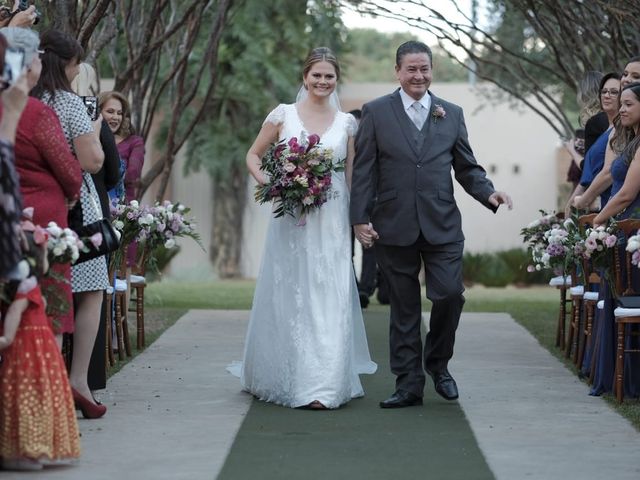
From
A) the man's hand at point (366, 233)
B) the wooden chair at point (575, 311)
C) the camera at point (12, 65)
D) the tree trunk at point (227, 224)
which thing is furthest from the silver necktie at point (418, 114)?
the tree trunk at point (227, 224)

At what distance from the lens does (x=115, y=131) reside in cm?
1163

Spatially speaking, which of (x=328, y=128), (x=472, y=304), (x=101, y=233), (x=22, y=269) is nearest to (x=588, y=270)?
(x=328, y=128)

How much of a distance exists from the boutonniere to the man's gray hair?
2.95m

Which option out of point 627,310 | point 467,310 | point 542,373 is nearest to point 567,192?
point 467,310

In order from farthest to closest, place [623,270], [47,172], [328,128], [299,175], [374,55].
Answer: [374,55] < [328,128] < [623,270] < [299,175] < [47,172]

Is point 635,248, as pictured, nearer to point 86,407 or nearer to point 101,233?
point 101,233

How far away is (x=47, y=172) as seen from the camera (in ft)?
24.9

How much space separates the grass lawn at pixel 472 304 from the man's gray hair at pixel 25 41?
4.08 metres

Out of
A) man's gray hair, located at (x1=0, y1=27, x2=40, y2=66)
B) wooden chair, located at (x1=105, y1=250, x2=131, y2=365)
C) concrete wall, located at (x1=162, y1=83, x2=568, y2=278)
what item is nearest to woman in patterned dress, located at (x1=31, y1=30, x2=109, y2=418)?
man's gray hair, located at (x1=0, y1=27, x2=40, y2=66)

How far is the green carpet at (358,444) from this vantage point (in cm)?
693

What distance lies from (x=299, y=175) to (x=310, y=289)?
776 mm

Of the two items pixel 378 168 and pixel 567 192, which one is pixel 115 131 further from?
pixel 567 192

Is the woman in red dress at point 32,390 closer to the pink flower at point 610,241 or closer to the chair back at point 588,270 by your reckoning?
the pink flower at point 610,241

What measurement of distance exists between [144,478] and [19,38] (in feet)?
7.35
